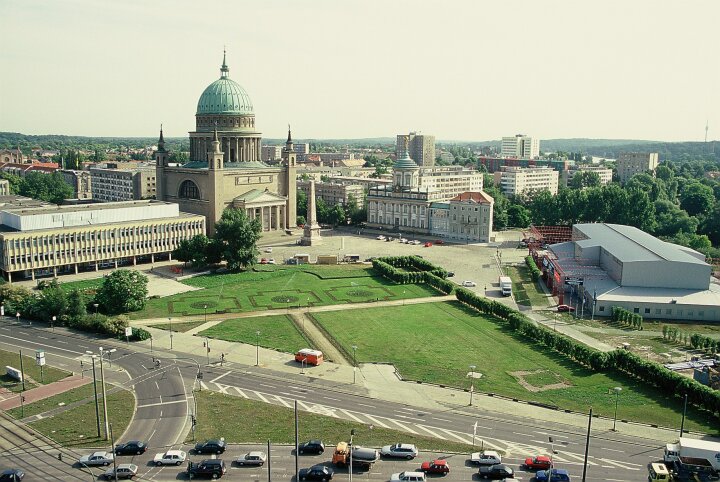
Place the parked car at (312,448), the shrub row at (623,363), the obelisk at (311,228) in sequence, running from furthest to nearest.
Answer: the obelisk at (311,228) → the shrub row at (623,363) → the parked car at (312,448)

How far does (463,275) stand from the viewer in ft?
390

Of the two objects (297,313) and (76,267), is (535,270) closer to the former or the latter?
(297,313)

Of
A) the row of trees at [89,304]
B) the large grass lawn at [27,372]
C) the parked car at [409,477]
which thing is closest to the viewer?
the parked car at [409,477]

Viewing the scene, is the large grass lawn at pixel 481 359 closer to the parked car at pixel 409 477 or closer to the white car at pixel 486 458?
the white car at pixel 486 458

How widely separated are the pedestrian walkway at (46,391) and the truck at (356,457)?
3012cm

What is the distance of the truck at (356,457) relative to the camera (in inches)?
1869

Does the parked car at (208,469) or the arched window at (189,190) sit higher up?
the arched window at (189,190)

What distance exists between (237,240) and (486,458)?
76.8 metres

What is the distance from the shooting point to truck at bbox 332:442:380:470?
47.5 metres

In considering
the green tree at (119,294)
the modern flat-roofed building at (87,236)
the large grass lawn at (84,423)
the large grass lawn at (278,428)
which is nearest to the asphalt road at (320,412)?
the large grass lawn at (278,428)

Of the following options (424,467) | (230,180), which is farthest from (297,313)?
(230,180)

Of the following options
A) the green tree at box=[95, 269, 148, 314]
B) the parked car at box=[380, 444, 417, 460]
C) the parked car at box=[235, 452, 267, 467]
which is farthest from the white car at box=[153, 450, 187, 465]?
the green tree at box=[95, 269, 148, 314]

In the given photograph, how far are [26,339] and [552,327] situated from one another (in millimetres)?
65549

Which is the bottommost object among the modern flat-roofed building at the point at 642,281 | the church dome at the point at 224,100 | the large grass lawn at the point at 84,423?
the large grass lawn at the point at 84,423
